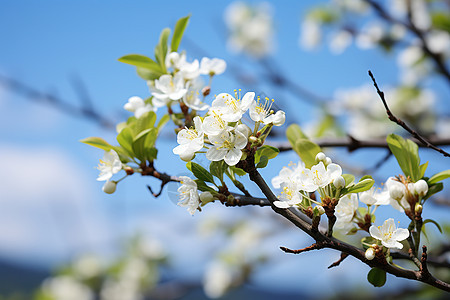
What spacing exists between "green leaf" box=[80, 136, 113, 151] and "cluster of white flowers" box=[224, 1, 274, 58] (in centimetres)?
375

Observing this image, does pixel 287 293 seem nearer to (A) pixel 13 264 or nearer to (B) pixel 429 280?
(A) pixel 13 264

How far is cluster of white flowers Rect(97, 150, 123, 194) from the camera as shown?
2.89 ft

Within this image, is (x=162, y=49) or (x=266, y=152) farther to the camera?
(x=162, y=49)

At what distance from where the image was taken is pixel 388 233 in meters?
0.76

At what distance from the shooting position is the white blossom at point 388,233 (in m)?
0.74

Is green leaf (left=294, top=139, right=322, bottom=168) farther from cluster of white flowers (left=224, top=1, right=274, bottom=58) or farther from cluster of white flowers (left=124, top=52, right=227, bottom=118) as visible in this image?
cluster of white flowers (left=224, top=1, right=274, bottom=58)


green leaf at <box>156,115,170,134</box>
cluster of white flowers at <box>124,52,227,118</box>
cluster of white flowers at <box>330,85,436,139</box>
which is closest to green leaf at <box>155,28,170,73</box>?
cluster of white flowers at <box>124,52,227,118</box>

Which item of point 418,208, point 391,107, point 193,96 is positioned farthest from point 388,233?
point 391,107

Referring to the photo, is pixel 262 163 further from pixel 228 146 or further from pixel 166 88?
pixel 166 88

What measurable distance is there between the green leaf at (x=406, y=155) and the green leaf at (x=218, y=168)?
350 millimetres

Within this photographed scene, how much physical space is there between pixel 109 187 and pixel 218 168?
287 mm

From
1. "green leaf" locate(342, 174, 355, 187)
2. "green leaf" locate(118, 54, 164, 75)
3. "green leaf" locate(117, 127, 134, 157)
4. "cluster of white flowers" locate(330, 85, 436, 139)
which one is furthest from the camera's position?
"cluster of white flowers" locate(330, 85, 436, 139)

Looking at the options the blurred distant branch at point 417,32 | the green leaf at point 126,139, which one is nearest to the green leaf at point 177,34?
the green leaf at point 126,139

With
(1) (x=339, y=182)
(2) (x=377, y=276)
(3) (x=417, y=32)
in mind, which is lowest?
(2) (x=377, y=276)
